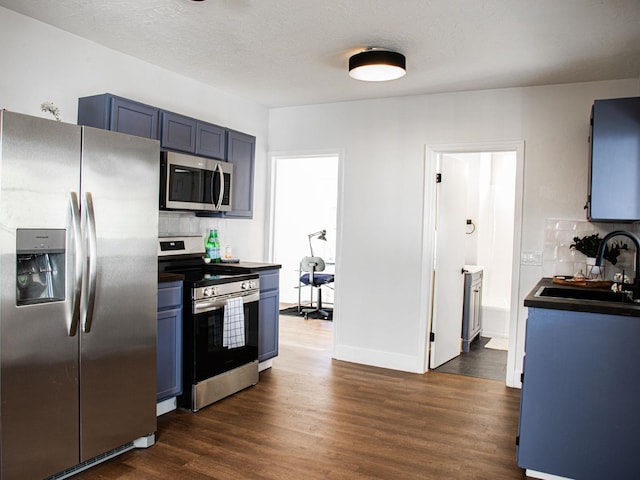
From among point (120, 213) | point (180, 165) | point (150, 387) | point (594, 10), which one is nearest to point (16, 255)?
point (120, 213)

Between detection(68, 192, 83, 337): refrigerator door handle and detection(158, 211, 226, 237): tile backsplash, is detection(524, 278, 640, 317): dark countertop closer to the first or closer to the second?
detection(68, 192, 83, 337): refrigerator door handle

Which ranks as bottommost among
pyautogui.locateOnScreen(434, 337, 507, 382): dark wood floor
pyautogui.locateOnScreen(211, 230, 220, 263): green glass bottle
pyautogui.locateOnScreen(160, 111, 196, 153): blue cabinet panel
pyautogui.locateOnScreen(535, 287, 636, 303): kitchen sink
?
pyautogui.locateOnScreen(434, 337, 507, 382): dark wood floor

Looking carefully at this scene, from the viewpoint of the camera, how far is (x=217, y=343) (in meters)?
3.61

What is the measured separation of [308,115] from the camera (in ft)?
16.5

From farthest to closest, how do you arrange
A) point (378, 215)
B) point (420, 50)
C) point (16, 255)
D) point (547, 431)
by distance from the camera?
1. point (378, 215)
2. point (420, 50)
3. point (547, 431)
4. point (16, 255)

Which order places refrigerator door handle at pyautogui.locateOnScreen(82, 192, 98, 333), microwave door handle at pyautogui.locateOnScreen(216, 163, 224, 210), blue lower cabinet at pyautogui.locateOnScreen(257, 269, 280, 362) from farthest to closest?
blue lower cabinet at pyautogui.locateOnScreen(257, 269, 280, 362) → microwave door handle at pyautogui.locateOnScreen(216, 163, 224, 210) → refrigerator door handle at pyautogui.locateOnScreen(82, 192, 98, 333)

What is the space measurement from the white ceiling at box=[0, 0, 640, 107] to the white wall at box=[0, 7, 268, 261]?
3.8 inches

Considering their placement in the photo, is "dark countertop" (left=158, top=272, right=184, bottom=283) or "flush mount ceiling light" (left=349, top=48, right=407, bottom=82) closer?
"dark countertop" (left=158, top=272, right=184, bottom=283)

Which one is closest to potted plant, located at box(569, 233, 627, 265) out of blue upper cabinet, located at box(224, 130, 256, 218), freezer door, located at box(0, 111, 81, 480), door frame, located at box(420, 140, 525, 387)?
door frame, located at box(420, 140, 525, 387)

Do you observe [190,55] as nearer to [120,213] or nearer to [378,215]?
[120,213]

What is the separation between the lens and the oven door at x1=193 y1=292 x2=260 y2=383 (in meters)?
3.44

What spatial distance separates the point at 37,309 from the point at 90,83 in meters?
1.77

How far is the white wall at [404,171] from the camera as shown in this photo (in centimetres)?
402

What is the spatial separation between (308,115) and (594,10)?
2.88m
